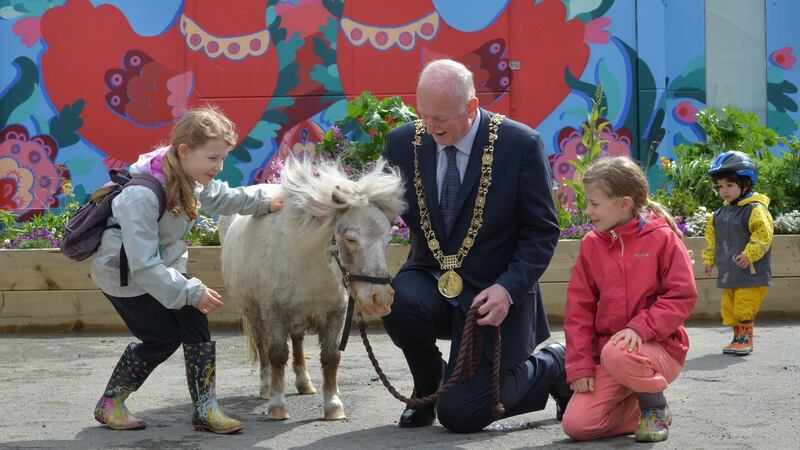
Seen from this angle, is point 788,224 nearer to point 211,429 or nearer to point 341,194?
point 341,194

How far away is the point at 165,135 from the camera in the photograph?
10164mm

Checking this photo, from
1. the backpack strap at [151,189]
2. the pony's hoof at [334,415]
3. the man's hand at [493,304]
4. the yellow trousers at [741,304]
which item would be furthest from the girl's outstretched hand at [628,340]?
the yellow trousers at [741,304]

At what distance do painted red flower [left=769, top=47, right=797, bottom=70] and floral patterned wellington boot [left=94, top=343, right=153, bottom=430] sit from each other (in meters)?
8.06

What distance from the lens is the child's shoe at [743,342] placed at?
6535mm

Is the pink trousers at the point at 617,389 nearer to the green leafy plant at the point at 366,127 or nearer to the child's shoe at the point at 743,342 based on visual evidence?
the child's shoe at the point at 743,342

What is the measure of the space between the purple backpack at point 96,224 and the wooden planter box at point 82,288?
3.26 metres

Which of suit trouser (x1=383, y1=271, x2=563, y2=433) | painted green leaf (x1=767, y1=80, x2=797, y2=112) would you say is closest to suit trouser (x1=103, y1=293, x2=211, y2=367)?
suit trouser (x1=383, y1=271, x2=563, y2=433)

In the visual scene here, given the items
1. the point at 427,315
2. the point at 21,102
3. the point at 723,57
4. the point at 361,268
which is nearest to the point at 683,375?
the point at 427,315

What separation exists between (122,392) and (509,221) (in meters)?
1.85

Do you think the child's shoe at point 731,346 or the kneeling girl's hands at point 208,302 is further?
the child's shoe at point 731,346

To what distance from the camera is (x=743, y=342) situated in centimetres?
663

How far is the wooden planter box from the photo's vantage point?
787cm

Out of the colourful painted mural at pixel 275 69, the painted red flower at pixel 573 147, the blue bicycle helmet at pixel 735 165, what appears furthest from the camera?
the painted red flower at pixel 573 147

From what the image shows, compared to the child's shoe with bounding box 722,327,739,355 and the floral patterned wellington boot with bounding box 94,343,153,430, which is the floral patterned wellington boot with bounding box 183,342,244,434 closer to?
the floral patterned wellington boot with bounding box 94,343,153,430
